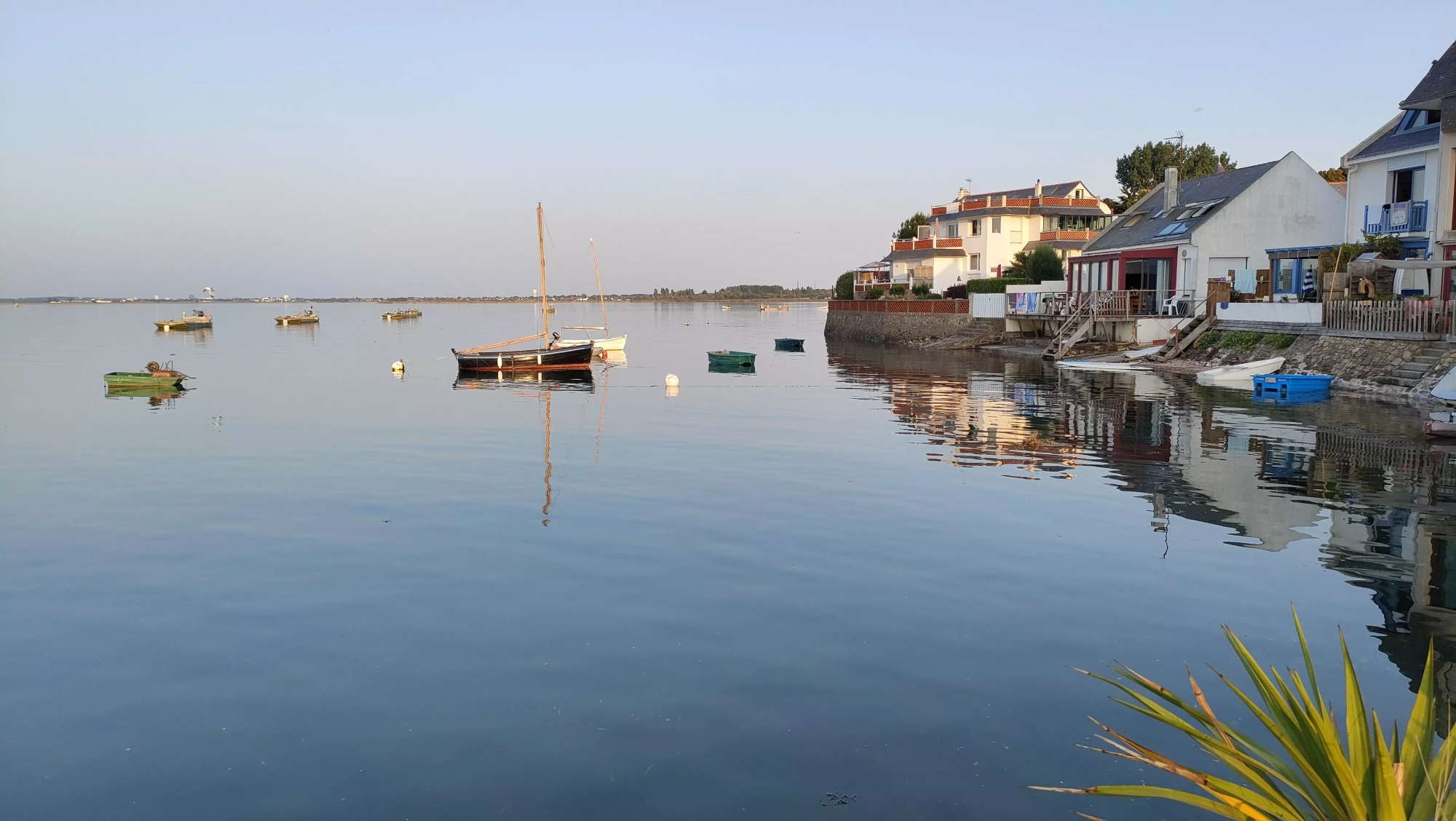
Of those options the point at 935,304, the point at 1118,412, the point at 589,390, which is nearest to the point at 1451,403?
the point at 1118,412

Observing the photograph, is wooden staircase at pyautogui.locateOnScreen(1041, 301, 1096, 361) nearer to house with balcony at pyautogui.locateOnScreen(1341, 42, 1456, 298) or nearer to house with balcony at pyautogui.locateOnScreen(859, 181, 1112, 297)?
house with balcony at pyautogui.locateOnScreen(1341, 42, 1456, 298)

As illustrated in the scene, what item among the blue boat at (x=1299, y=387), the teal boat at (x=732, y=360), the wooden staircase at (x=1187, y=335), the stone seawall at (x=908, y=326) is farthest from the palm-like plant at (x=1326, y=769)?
the stone seawall at (x=908, y=326)

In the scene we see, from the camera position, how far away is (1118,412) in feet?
116

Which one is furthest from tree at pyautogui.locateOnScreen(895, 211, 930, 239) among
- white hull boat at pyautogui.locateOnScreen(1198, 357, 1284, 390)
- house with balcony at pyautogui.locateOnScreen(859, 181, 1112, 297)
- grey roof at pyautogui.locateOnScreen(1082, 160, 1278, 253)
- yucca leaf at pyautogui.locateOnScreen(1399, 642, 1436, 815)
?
yucca leaf at pyautogui.locateOnScreen(1399, 642, 1436, 815)

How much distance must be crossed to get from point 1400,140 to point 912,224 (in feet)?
253

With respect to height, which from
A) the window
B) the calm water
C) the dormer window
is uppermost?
the dormer window

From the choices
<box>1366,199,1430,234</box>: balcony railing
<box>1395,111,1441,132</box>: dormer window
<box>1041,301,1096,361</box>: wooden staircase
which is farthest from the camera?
<box>1041,301,1096,361</box>: wooden staircase

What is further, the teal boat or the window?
the teal boat

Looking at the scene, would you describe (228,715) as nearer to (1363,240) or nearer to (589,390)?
(589,390)

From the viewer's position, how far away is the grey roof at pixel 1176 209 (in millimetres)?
56969

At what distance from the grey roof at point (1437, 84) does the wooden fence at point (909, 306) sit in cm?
3587

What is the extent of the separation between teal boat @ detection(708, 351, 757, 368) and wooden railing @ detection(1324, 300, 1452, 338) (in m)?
30.5

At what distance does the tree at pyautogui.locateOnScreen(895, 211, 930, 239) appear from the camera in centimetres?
11944

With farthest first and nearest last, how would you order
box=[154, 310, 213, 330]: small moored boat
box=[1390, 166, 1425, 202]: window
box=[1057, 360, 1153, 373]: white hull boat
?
box=[154, 310, 213, 330]: small moored boat
box=[1057, 360, 1153, 373]: white hull boat
box=[1390, 166, 1425, 202]: window
